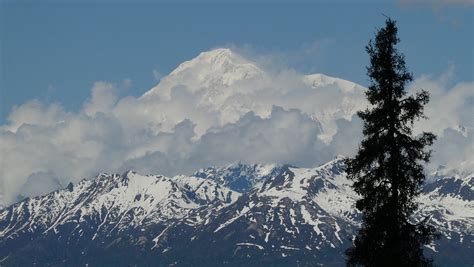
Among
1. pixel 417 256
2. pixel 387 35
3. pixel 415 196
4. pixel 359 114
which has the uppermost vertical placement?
pixel 387 35

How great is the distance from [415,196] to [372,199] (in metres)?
2.63

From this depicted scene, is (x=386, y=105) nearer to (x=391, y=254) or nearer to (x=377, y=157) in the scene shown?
(x=377, y=157)

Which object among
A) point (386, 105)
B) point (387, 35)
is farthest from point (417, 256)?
point (387, 35)

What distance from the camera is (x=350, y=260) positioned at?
54.4 metres

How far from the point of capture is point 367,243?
5366 cm

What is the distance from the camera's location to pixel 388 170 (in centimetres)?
5425

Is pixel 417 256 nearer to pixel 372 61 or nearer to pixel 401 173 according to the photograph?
pixel 401 173

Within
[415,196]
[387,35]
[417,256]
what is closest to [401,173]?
[415,196]

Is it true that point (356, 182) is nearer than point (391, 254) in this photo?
No

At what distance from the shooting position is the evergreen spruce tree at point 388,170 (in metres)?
53.0

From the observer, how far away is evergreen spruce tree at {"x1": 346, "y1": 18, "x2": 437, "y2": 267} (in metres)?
53.0

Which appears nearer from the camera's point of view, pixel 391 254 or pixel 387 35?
pixel 391 254

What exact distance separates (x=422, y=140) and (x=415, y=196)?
3479 mm

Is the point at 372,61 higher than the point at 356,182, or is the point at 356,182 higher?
the point at 372,61
